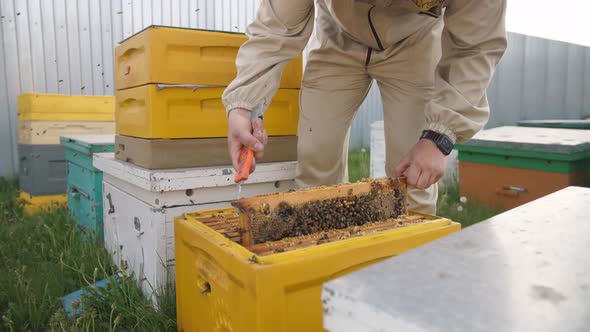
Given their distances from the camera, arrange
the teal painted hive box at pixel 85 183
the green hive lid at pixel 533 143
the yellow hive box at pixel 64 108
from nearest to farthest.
Result: the teal painted hive box at pixel 85 183 < the green hive lid at pixel 533 143 < the yellow hive box at pixel 64 108

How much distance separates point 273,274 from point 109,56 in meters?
4.09

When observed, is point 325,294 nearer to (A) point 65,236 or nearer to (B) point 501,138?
(A) point 65,236

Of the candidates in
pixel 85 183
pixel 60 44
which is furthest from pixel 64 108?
pixel 60 44

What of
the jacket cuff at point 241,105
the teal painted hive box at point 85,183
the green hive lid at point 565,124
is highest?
the jacket cuff at point 241,105

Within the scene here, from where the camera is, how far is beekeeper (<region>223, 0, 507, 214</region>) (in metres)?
1.31

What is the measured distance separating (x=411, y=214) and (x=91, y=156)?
155 centimetres

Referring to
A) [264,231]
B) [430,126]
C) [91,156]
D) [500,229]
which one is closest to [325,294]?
[500,229]

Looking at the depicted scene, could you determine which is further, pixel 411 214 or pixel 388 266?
pixel 411 214

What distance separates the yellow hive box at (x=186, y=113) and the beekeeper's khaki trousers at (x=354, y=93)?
0.07 meters

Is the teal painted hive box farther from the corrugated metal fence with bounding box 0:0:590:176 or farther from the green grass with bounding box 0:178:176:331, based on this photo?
the corrugated metal fence with bounding box 0:0:590:176

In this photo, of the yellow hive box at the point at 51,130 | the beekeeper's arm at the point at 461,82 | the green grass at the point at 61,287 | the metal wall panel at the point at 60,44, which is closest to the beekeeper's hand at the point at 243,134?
the beekeeper's arm at the point at 461,82

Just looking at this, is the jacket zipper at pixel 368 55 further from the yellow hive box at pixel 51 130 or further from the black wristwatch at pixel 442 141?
the yellow hive box at pixel 51 130

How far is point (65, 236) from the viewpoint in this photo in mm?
2172

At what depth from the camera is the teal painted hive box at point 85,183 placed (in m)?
2.11
